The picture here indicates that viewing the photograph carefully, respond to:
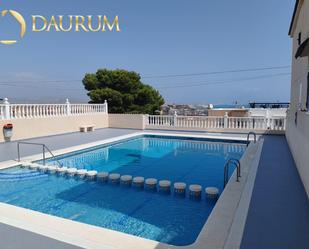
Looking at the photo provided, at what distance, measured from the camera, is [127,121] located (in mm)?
15289

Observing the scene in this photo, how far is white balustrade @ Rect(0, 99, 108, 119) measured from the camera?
33.4 ft

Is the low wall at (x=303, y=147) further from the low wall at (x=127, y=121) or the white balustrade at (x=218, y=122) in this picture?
the low wall at (x=127, y=121)

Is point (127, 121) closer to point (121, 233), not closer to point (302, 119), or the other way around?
point (302, 119)

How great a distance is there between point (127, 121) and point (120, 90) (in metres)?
4.88

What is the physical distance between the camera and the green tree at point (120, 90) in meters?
18.5

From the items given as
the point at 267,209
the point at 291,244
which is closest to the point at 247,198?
the point at 267,209

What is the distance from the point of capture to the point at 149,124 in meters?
15.0

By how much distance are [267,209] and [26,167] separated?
20.9ft

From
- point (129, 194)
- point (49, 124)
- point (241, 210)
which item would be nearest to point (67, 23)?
point (49, 124)

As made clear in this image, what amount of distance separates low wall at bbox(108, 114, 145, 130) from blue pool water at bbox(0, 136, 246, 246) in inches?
207

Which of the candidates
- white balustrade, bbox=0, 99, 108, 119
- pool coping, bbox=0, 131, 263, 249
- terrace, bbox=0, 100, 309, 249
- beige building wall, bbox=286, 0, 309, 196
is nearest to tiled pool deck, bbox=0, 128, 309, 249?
terrace, bbox=0, 100, 309, 249

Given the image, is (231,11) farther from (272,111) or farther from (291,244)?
(291,244)

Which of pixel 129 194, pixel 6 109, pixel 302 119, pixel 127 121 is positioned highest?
pixel 6 109

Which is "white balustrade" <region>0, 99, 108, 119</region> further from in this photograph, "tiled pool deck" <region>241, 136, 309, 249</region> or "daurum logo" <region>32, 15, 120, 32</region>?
"tiled pool deck" <region>241, 136, 309, 249</region>
